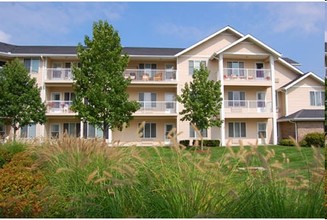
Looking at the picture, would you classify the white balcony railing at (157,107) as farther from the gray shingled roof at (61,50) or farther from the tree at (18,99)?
the tree at (18,99)

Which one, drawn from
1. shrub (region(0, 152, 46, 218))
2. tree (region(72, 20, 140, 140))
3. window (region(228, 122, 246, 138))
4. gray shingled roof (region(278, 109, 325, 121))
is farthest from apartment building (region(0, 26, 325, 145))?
shrub (region(0, 152, 46, 218))

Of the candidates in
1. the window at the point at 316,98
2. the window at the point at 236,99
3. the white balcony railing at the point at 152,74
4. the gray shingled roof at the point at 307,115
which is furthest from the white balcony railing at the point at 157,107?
the window at the point at 316,98

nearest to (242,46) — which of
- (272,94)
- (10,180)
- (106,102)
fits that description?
(272,94)

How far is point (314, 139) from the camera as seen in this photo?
12258mm

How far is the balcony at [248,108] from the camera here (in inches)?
1041

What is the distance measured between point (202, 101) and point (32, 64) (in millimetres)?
14244

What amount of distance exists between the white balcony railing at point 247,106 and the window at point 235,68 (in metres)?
2.29

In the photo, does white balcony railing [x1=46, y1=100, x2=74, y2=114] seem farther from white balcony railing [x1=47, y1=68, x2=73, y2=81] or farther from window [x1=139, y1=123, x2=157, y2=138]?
window [x1=139, y1=123, x2=157, y2=138]

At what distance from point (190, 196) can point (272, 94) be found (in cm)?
2538

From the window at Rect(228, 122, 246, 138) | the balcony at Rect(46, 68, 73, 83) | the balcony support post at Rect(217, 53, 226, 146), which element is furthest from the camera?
the window at Rect(228, 122, 246, 138)

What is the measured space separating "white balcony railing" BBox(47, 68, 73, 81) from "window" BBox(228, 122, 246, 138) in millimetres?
13180

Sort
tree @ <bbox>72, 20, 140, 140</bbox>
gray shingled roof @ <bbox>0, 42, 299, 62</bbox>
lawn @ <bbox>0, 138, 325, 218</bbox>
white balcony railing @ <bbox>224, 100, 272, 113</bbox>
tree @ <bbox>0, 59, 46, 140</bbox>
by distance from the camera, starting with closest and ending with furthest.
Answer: lawn @ <bbox>0, 138, 325, 218</bbox> → tree @ <bbox>72, 20, 140, 140</bbox> → tree @ <bbox>0, 59, 46, 140</bbox> → white balcony railing @ <bbox>224, 100, 272, 113</bbox> → gray shingled roof @ <bbox>0, 42, 299, 62</bbox>

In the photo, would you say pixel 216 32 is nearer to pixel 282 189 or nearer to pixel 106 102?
pixel 106 102

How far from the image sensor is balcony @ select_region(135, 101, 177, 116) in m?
26.8
